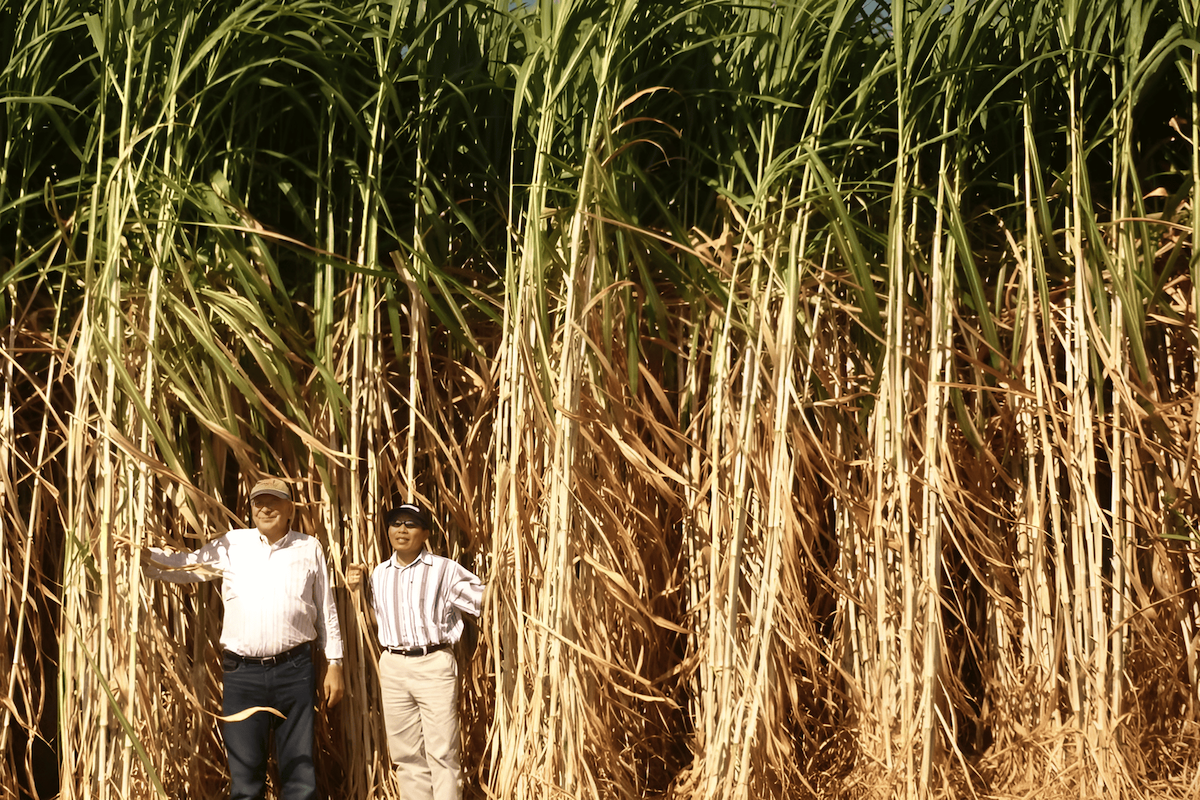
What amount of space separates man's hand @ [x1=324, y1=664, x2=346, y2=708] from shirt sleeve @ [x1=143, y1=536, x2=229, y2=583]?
0.31m

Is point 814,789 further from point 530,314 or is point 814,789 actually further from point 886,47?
point 886,47

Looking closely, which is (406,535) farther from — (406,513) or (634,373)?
(634,373)

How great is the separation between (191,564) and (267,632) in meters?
0.21

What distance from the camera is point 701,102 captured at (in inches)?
102

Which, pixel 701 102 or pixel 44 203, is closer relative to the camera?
pixel 44 203

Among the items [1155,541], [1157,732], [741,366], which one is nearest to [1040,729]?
[1157,732]

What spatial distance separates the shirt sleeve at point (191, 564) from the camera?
230 cm

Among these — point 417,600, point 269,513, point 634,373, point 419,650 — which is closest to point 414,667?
point 419,650

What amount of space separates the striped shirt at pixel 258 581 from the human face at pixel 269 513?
3 centimetres

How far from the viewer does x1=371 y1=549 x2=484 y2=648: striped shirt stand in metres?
2.39


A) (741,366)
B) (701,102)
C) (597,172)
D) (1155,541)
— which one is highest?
(701,102)

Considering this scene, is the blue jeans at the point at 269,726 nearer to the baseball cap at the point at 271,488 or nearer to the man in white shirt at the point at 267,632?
the man in white shirt at the point at 267,632

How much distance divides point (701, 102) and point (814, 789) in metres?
1.59

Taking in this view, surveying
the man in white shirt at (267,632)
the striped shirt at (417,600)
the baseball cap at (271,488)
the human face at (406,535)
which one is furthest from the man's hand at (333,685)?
the baseball cap at (271,488)
